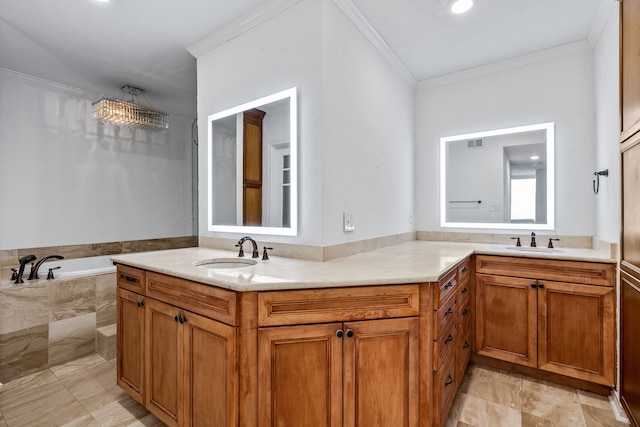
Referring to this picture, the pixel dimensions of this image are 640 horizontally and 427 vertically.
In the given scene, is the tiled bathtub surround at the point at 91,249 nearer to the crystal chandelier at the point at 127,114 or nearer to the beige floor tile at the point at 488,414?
the crystal chandelier at the point at 127,114

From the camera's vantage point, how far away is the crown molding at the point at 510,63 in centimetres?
241

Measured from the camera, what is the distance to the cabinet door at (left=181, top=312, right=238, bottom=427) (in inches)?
49.3

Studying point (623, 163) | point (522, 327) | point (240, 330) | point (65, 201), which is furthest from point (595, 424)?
point (65, 201)

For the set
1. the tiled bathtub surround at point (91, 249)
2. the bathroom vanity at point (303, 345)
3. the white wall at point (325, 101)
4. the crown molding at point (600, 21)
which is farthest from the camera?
the tiled bathtub surround at point (91, 249)

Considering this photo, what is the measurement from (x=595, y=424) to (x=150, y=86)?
4.32 metres

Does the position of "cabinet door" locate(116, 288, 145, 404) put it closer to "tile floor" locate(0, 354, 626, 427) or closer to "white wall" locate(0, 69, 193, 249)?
"tile floor" locate(0, 354, 626, 427)

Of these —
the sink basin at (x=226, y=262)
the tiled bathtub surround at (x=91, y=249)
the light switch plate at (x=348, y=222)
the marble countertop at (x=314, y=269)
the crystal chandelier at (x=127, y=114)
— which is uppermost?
the crystal chandelier at (x=127, y=114)

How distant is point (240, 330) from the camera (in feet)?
4.05

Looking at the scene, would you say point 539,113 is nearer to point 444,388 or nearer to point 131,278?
point 444,388

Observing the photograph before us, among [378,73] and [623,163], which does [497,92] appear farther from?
[623,163]

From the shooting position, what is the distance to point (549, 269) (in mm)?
2057

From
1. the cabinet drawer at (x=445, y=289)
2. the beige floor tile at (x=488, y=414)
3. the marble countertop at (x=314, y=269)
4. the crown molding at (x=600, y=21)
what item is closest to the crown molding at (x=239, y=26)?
the marble countertop at (x=314, y=269)

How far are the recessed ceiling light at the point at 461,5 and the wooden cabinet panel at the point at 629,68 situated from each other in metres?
0.76

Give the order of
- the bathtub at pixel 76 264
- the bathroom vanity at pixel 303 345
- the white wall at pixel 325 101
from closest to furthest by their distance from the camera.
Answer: the bathroom vanity at pixel 303 345, the white wall at pixel 325 101, the bathtub at pixel 76 264
